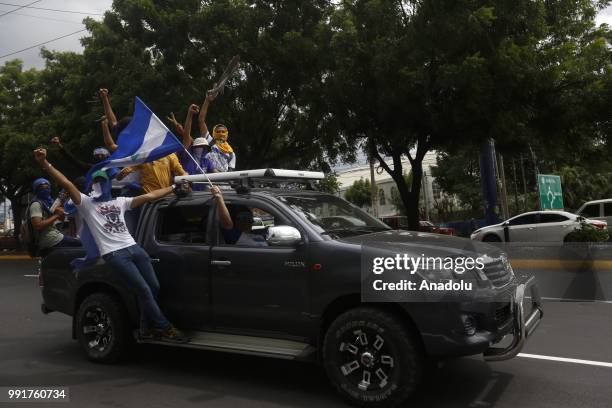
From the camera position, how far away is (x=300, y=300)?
4.95 metres

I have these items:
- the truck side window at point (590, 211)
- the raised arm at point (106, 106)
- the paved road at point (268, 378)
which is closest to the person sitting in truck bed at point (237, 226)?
the paved road at point (268, 378)

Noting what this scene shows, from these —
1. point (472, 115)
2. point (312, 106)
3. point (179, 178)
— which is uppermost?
point (312, 106)

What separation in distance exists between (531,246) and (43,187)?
8663mm

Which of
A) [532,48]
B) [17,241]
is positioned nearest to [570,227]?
[532,48]

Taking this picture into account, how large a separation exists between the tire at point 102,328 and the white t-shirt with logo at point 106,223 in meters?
0.66

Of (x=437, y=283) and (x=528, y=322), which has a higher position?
(x=437, y=283)

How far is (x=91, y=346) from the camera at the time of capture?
6.22 m

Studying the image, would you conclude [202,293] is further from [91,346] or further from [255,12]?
[255,12]

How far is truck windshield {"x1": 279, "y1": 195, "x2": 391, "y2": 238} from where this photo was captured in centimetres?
523

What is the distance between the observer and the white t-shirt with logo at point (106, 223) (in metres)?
5.73

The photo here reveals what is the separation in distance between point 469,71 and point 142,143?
836 cm

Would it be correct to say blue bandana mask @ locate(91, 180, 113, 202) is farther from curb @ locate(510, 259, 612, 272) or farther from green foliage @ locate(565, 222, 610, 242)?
green foliage @ locate(565, 222, 610, 242)

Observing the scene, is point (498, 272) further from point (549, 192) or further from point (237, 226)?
point (549, 192)

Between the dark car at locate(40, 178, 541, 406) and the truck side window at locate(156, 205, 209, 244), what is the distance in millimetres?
11
